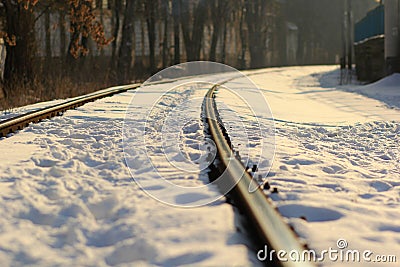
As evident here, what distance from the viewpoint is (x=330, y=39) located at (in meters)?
70.1

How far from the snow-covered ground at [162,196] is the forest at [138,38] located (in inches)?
271

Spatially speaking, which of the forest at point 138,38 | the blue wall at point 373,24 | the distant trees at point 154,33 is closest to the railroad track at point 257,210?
the forest at point 138,38

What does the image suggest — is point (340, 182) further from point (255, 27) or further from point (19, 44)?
point (255, 27)

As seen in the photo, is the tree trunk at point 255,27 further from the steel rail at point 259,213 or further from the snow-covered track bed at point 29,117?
the steel rail at point 259,213

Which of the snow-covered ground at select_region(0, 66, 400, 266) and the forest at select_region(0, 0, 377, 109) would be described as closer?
the snow-covered ground at select_region(0, 66, 400, 266)

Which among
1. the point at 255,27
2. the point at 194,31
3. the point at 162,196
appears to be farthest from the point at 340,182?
the point at 255,27

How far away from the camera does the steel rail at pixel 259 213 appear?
2.35 meters

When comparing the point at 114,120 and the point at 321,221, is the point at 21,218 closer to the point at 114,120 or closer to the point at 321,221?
the point at 321,221

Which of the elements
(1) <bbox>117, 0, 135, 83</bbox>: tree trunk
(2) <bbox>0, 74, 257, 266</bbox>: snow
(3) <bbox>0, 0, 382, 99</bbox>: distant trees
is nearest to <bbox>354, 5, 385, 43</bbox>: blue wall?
(3) <bbox>0, 0, 382, 99</bbox>: distant trees

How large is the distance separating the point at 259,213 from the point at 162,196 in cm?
84

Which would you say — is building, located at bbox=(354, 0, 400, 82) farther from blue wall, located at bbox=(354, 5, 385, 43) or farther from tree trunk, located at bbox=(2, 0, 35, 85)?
tree trunk, located at bbox=(2, 0, 35, 85)

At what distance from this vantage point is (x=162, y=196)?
11.1 feet

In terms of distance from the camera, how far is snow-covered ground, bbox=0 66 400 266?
100 inches

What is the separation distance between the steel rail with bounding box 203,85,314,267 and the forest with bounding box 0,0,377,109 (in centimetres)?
858
